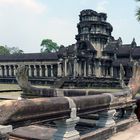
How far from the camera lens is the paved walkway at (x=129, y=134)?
7.72 meters

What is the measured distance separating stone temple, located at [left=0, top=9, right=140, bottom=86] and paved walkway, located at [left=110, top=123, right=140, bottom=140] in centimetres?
5080

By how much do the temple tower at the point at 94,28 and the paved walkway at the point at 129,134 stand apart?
57525 millimetres

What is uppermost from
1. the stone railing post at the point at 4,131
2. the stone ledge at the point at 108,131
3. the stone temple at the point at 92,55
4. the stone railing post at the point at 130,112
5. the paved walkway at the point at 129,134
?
the stone temple at the point at 92,55

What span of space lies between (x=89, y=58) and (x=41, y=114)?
59.1m

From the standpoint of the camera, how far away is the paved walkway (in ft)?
25.3

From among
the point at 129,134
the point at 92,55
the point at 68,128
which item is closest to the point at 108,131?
the point at 129,134

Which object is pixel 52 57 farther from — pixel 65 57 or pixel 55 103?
pixel 55 103

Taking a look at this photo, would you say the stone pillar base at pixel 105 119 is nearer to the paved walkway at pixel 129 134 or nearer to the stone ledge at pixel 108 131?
the stone ledge at pixel 108 131

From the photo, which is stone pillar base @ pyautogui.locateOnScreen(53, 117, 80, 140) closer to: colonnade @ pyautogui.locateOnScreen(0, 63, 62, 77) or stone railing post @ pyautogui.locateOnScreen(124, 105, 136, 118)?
stone railing post @ pyautogui.locateOnScreen(124, 105, 136, 118)

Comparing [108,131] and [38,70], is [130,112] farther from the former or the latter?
[38,70]

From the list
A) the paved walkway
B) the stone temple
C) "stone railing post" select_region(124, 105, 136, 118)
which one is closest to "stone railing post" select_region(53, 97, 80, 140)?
the paved walkway

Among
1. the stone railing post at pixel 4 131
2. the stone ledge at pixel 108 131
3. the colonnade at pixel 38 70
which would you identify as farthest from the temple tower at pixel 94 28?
the stone railing post at pixel 4 131

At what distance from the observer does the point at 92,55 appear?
64.7 m

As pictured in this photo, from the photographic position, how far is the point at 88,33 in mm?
68188
